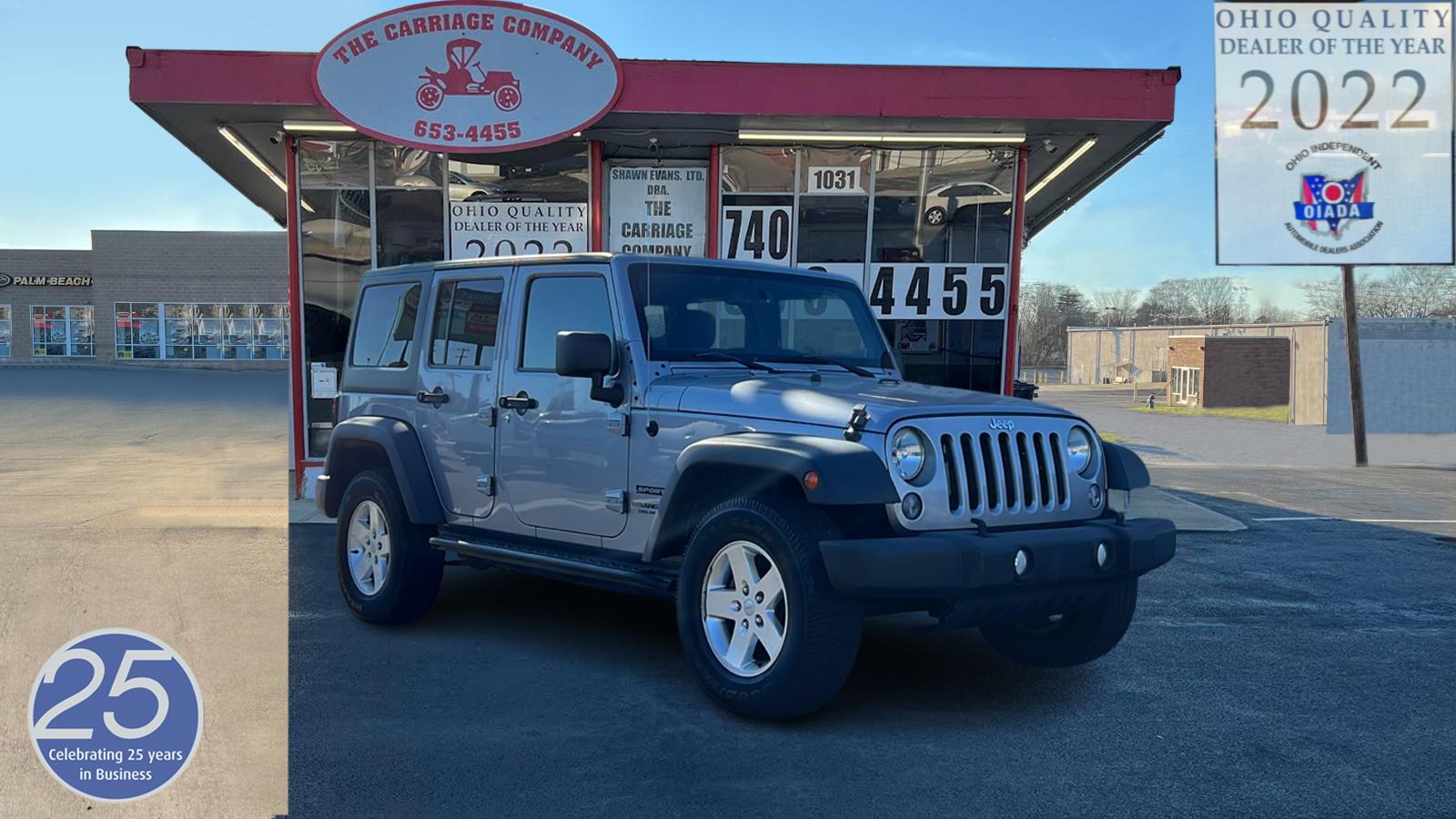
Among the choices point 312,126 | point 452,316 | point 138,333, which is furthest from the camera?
point 138,333

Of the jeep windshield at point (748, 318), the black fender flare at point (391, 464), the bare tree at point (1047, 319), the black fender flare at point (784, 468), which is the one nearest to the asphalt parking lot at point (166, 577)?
the black fender flare at point (391, 464)

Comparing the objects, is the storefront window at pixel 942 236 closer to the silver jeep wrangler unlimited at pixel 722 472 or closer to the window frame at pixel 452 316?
the silver jeep wrangler unlimited at pixel 722 472

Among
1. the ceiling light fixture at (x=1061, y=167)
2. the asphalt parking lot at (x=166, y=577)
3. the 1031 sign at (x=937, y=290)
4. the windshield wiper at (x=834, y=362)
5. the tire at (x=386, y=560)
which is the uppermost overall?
the ceiling light fixture at (x=1061, y=167)

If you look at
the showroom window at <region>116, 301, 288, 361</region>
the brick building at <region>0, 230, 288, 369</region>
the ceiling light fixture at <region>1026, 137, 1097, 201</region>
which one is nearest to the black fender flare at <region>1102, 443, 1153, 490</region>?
the ceiling light fixture at <region>1026, 137, 1097, 201</region>

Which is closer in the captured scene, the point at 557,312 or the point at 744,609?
the point at 744,609

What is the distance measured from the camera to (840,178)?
41.7ft

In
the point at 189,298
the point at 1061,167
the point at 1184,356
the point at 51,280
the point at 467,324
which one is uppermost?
the point at 51,280

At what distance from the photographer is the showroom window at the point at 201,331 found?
49781 millimetres

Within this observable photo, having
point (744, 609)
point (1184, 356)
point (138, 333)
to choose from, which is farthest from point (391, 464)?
point (138, 333)

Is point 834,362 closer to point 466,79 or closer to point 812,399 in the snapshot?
point 812,399

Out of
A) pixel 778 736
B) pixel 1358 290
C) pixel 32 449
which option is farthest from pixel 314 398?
pixel 1358 290

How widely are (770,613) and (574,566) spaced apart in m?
1.22

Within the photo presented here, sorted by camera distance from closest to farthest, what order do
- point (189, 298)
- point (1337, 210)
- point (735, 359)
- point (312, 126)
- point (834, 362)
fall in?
1. point (735, 359)
2. point (834, 362)
3. point (312, 126)
4. point (1337, 210)
5. point (189, 298)

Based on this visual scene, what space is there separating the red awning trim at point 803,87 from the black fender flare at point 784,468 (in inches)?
273
